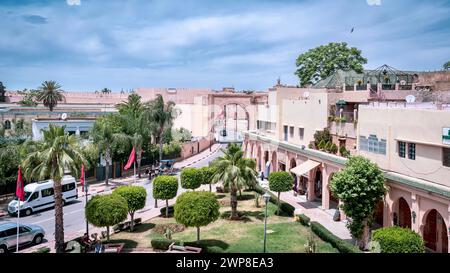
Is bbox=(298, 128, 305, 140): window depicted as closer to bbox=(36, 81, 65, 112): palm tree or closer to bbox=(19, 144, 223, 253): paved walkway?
bbox=(19, 144, 223, 253): paved walkway

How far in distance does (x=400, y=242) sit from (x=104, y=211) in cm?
1194

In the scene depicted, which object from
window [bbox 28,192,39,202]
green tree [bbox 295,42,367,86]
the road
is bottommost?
the road

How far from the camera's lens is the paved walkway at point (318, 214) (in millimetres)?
20883

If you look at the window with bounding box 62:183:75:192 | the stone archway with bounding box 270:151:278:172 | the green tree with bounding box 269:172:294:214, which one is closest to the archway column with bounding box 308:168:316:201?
the green tree with bounding box 269:172:294:214

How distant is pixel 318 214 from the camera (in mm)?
24906

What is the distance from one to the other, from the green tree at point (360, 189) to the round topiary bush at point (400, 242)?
3374mm

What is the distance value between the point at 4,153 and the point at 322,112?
22465 millimetres

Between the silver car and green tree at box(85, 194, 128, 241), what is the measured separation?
12.0 ft

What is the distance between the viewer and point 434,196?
50.5 feet

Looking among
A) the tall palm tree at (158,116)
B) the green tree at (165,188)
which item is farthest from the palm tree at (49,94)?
the green tree at (165,188)

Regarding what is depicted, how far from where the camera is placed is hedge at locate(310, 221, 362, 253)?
1683 centimetres

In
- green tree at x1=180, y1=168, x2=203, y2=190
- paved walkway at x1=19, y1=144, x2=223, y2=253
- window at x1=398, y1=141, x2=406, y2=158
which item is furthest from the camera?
green tree at x1=180, y1=168, x2=203, y2=190

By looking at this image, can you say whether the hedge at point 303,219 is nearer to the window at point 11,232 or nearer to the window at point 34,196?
the window at point 11,232
